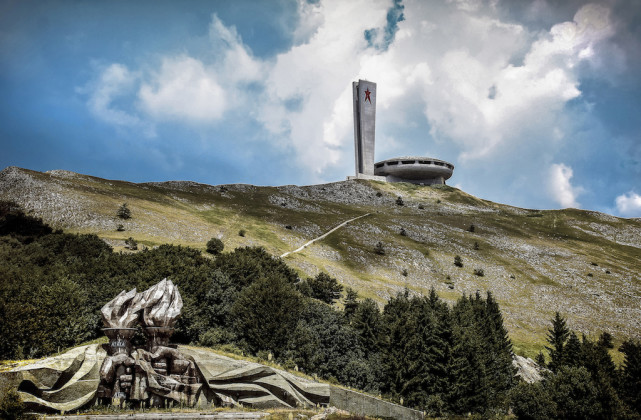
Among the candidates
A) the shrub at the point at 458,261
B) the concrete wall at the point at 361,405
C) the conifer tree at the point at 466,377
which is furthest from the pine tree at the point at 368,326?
the shrub at the point at 458,261

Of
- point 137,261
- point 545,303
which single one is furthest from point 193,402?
point 545,303

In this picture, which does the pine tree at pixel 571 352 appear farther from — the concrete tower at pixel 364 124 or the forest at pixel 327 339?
the concrete tower at pixel 364 124

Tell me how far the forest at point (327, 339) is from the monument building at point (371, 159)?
422 feet

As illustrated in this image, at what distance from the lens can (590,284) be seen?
285 feet

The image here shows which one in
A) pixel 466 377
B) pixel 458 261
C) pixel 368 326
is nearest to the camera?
pixel 466 377

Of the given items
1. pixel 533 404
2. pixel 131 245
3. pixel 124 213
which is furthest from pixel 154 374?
pixel 124 213

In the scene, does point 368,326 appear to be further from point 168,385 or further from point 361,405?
point 168,385

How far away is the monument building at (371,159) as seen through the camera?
17012cm

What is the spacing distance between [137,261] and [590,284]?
86373mm

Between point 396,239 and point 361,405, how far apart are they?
80.6 meters

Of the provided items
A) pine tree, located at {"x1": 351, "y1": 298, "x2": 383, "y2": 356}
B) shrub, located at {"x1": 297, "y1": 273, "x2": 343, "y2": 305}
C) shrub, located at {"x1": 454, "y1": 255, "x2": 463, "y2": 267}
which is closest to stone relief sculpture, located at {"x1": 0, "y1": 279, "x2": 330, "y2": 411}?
pine tree, located at {"x1": 351, "y1": 298, "x2": 383, "y2": 356}

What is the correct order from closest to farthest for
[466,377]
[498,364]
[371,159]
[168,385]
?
[168,385]
[466,377]
[498,364]
[371,159]

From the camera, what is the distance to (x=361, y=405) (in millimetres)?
24891

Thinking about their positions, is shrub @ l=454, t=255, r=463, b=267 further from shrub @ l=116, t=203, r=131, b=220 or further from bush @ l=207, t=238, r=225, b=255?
shrub @ l=116, t=203, r=131, b=220
